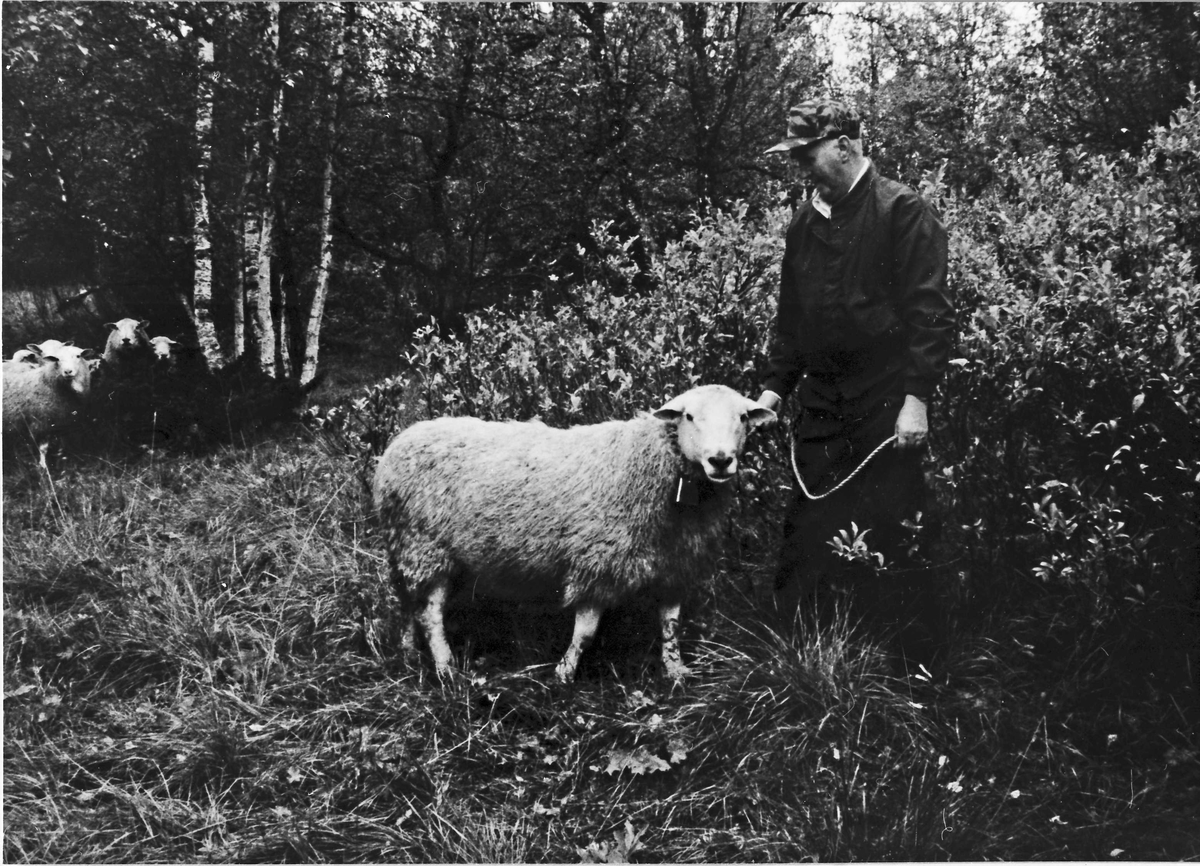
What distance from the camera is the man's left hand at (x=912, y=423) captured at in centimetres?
291

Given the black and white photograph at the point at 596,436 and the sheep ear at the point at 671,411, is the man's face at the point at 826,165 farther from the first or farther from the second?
the sheep ear at the point at 671,411

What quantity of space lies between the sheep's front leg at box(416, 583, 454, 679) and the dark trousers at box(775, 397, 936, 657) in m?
1.49

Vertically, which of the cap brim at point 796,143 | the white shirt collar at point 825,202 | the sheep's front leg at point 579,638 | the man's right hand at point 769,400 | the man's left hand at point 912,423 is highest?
the cap brim at point 796,143

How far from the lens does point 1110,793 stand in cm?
293

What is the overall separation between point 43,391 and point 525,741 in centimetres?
266

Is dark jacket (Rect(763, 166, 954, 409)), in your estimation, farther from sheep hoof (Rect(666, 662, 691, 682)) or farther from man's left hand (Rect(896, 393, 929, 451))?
sheep hoof (Rect(666, 662, 691, 682))

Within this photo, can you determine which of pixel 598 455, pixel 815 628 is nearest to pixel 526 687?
pixel 598 455

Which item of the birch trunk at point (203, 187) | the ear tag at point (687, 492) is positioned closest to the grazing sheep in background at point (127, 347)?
the birch trunk at point (203, 187)

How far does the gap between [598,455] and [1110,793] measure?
2.38m

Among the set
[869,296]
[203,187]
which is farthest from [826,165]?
[203,187]

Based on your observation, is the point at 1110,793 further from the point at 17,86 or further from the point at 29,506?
the point at 17,86

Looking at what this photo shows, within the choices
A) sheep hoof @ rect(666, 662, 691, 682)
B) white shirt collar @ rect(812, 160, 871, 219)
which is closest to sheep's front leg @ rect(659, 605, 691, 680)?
sheep hoof @ rect(666, 662, 691, 682)

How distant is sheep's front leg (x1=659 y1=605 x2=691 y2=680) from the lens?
3.30m

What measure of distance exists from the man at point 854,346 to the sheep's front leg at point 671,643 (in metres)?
0.49
